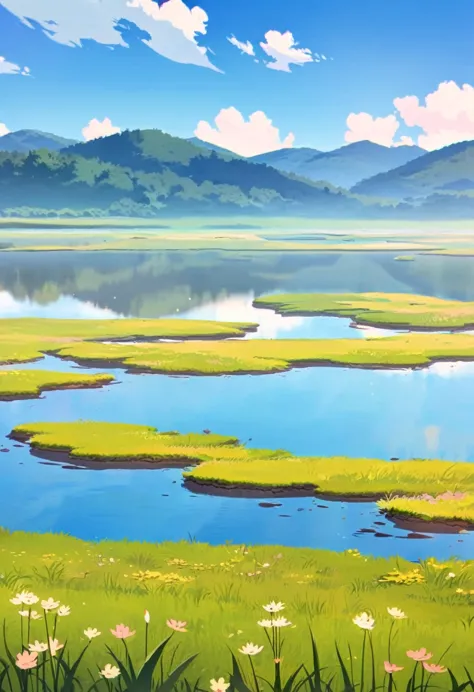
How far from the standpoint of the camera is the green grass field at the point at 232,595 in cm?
1222

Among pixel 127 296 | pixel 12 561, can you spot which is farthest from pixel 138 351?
pixel 127 296

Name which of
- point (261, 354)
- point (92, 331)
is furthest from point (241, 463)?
point (92, 331)

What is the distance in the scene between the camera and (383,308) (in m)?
71.7

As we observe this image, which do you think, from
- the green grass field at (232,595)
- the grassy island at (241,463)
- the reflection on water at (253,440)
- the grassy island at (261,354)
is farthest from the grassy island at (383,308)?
the green grass field at (232,595)

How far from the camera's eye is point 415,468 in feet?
84.8

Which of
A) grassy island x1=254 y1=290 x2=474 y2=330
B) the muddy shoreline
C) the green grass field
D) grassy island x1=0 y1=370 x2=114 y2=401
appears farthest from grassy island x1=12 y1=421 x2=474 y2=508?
grassy island x1=254 y1=290 x2=474 y2=330

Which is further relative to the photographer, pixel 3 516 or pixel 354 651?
pixel 3 516

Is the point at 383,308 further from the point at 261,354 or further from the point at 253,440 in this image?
the point at 253,440

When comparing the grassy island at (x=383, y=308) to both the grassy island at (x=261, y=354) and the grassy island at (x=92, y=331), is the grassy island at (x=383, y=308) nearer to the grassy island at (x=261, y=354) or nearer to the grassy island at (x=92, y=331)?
the grassy island at (x=92, y=331)

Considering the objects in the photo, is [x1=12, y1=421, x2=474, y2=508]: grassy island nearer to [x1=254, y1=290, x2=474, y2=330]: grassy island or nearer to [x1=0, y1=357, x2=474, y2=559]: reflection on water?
[x1=0, y1=357, x2=474, y2=559]: reflection on water

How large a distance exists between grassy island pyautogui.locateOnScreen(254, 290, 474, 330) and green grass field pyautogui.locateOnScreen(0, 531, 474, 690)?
43.3 metres

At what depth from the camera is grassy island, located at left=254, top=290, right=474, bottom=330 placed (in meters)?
62.2

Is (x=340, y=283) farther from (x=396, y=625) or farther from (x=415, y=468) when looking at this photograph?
(x=396, y=625)

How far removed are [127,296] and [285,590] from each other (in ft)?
241
